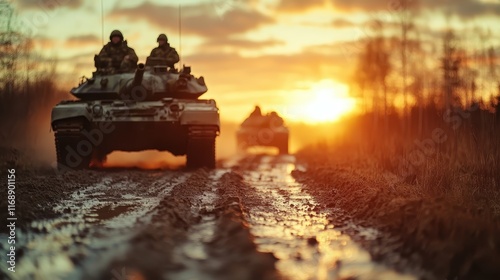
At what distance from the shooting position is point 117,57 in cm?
1555

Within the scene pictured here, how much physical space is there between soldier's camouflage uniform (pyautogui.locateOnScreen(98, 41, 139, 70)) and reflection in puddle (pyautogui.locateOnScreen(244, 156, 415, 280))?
288 inches

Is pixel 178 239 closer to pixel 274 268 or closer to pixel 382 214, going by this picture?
pixel 274 268

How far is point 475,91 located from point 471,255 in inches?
876

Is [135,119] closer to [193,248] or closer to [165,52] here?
[165,52]

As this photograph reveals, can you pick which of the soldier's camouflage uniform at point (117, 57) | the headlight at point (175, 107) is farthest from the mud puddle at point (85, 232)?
the soldier's camouflage uniform at point (117, 57)

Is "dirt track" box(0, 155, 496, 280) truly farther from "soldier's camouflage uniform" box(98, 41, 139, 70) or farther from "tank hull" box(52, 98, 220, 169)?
"soldier's camouflage uniform" box(98, 41, 139, 70)

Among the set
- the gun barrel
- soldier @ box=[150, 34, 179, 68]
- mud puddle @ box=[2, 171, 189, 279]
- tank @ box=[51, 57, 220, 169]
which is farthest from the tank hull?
mud puddle @ box=[2, 171, 189, 279]

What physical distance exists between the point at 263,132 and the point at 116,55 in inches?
498

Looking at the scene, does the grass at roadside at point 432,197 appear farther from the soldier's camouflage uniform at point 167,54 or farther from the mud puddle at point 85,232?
the soldier's camouflage uniform at point 167,54

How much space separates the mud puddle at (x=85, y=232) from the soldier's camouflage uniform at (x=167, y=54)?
631cm

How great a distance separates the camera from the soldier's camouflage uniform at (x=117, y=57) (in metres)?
15.5

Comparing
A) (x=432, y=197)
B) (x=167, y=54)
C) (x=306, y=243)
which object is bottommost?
(x=306, y=243)

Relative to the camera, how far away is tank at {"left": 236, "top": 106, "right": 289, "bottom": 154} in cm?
2733

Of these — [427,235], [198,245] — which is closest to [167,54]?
[198,245]
